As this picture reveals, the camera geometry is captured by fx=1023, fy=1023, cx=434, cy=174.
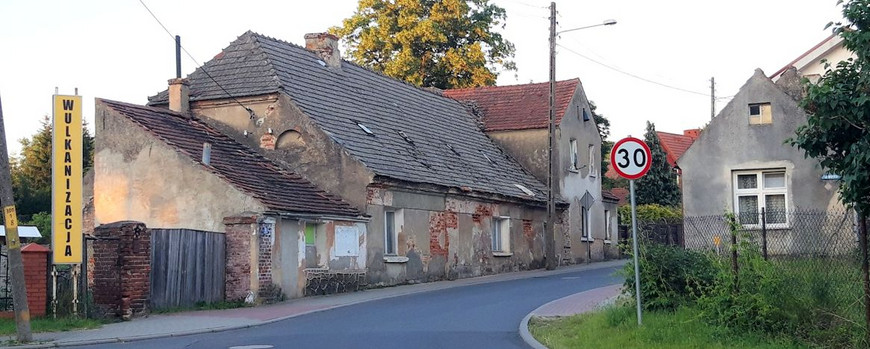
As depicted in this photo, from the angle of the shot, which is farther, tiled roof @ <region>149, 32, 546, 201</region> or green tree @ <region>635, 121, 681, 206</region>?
green tree @ <region>635, 121, 681, 206</region>

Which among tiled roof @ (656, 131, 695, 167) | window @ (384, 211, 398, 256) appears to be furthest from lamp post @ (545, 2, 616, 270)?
tiled roof @ (656, 131, 695, 167)

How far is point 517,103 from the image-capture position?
143 feet

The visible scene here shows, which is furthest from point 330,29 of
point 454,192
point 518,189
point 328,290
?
point 328,290

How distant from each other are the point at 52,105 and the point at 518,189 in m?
20.6

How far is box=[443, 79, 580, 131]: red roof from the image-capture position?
4197 cm

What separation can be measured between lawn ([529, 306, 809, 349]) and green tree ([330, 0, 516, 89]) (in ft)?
118

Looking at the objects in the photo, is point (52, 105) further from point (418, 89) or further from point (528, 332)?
point (418, 89)

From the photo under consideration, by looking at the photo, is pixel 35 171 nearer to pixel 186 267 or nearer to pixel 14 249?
pixel 186 267

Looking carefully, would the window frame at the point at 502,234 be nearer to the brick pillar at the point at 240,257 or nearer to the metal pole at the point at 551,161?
the metal pole at the point at 551,161

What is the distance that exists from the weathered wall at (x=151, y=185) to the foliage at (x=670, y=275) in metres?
11.0

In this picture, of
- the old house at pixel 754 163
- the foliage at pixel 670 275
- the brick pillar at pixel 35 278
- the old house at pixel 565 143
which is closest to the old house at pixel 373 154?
the old house at pixel 565 143

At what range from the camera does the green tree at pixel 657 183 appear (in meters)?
59.6

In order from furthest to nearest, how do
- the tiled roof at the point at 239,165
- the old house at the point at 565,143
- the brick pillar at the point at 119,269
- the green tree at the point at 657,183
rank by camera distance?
1. the green tree at the point at 657,183
2. the old house at the point at 565,143
3. the tiled roof at the point at 239,165
4. the brick pillar at the point at 119,269

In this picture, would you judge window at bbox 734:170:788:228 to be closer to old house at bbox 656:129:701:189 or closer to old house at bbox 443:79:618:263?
old house at bbox 443:79:618:263
